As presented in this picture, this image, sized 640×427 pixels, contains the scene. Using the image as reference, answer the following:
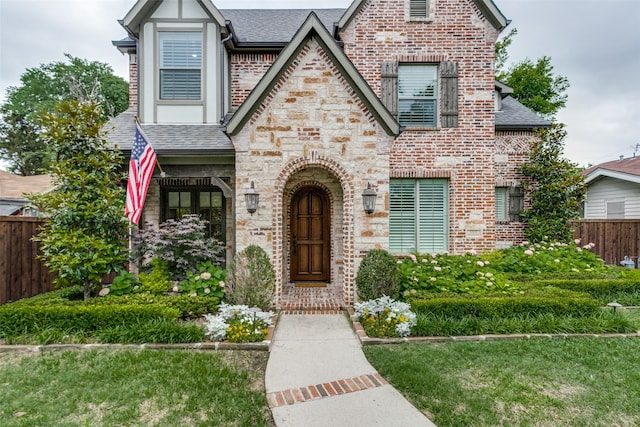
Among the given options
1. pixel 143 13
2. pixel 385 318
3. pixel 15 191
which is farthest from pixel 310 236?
pixel 15 191

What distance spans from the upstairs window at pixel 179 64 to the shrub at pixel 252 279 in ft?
16.1

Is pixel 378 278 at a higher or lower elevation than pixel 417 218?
lower

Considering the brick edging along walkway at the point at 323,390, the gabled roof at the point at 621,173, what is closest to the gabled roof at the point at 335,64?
the brick edging along walkway at the point at 323,390

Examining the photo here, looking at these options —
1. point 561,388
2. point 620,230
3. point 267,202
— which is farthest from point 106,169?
point 620,230

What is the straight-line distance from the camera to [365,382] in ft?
11.8

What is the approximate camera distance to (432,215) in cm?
862

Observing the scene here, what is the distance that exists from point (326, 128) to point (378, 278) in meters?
3.14

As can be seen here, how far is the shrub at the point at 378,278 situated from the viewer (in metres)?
5.61

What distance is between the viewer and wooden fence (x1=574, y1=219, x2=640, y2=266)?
34.9 feet

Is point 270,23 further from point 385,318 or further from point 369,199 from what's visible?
point 385,318

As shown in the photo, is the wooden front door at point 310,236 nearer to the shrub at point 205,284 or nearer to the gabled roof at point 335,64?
the shrub at point 205,284

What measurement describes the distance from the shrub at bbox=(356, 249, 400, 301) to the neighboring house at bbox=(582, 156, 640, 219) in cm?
1299

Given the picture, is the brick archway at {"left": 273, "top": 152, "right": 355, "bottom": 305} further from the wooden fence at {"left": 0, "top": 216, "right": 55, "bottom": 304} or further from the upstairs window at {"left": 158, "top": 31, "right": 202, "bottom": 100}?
the wooden fence at {"left": 0, "top": 216, "right": 55, "bottom": 304}

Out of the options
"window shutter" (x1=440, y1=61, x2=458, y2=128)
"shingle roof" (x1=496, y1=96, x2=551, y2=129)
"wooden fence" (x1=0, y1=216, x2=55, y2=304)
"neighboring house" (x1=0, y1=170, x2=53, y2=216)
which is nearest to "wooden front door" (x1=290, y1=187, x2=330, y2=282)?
"window shutter" (x1=440, y1=61, x2=458, y2=128)
